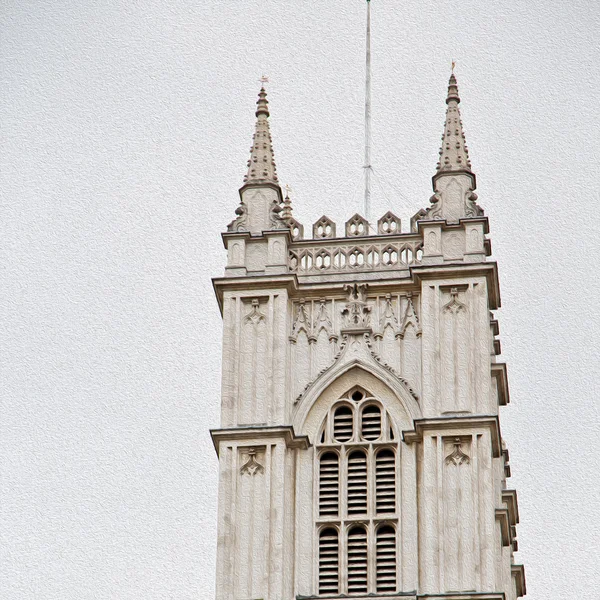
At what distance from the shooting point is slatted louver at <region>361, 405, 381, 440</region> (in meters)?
49.5

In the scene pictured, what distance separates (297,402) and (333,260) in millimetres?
3781

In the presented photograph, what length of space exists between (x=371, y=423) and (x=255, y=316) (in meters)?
3.64

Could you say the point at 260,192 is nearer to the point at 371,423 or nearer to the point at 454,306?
the point at 454,306

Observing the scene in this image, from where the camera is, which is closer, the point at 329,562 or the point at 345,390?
the point at 329,562

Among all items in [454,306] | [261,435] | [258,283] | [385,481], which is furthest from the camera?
[258,283]

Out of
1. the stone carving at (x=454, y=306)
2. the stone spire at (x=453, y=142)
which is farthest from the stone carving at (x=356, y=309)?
the stone spire at (x=453, y=142)

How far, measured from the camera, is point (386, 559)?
157 feet

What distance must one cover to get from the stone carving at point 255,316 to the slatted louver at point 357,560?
17.8 ft

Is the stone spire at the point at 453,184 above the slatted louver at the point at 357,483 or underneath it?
above

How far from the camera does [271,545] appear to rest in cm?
4772

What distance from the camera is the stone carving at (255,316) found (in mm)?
50938

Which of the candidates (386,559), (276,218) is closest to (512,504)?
(386,559)

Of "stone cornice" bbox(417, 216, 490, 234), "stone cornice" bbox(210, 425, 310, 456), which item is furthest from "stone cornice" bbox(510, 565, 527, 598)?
"stone cornice" bbox(417, 216, 490, 234)

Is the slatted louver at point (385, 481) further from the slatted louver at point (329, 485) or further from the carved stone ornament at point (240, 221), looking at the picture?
the carved stone ornament at point (240, 221)
